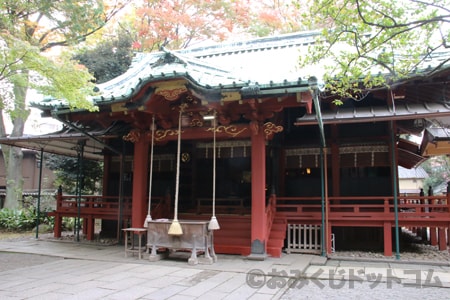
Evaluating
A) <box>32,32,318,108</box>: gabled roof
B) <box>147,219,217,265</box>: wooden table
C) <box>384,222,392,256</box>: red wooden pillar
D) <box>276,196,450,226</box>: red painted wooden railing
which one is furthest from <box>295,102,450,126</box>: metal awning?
<box>147,219,217,265</box>: wooden table

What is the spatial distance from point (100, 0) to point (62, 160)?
28.2 feet

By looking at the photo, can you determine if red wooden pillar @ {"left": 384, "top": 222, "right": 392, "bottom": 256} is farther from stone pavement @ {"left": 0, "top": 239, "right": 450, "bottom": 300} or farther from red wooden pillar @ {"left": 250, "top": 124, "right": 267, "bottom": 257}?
red wooden pillar @ {"left": 250, "top": 124, "right": 267, "bottom": 257}

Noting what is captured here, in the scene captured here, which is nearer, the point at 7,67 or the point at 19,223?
the point at 7,67

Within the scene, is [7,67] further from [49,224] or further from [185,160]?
[49,224]

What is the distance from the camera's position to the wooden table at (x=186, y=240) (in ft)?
26.6

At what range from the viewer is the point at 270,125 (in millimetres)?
8867

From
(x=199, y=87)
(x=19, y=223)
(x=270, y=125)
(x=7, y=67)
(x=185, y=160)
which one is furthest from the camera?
(x=19, y=223)

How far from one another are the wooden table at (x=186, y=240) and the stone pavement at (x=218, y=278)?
0.26 meters

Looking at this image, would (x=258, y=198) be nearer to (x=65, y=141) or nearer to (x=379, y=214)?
(x=379, y=214)

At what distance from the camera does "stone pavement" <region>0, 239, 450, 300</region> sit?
19.1 ft

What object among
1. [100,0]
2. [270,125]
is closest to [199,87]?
[270,125]

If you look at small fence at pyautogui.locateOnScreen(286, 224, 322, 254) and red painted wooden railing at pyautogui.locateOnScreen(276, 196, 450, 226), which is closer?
red painted wooden railing at pyautogui.locateOnScreen(276, 196, 450, 226)

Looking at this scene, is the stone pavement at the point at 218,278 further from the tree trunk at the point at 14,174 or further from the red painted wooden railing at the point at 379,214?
the tree trunk at the point at 14,174

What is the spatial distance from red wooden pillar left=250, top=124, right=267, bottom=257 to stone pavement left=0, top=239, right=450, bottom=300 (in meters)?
0.44
